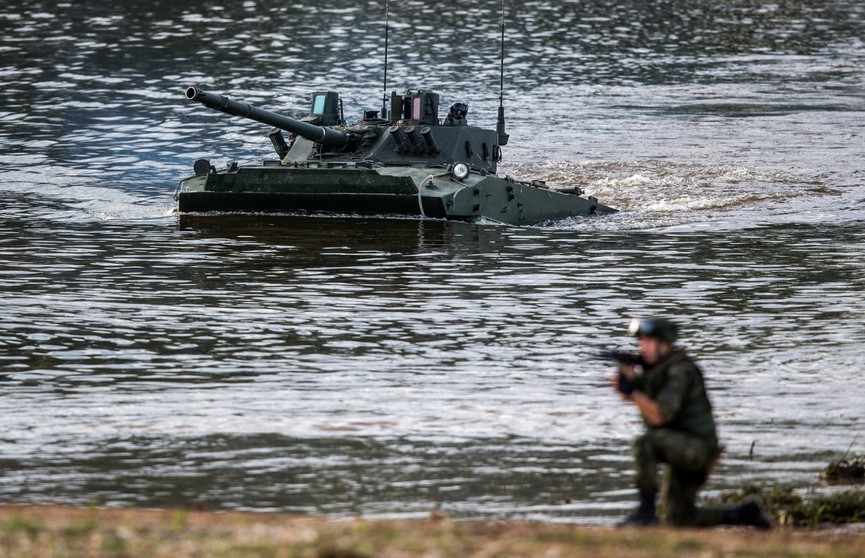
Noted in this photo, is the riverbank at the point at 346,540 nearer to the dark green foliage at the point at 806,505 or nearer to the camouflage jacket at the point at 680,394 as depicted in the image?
the camouflage jacket at the point at 680,394

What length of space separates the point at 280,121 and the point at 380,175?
6.93ft

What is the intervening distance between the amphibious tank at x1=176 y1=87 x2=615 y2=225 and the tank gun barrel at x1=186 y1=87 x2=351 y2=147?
0.07 ft

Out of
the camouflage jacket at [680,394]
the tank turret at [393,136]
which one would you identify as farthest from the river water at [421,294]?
the camouflage jacket at [680,394]

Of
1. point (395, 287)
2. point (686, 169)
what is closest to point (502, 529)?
point (395, 287)

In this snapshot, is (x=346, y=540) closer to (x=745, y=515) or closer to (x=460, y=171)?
(x=745, y=515)

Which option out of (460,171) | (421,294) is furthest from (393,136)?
(421,294)

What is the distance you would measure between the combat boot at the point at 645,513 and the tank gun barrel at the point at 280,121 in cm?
1786

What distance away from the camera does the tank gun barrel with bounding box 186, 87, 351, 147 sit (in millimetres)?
27520

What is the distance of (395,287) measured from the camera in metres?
22.0

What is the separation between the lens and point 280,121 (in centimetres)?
2861

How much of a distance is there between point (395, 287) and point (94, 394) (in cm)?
755

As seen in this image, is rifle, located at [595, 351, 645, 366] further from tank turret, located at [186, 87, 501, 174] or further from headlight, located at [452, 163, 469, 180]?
tank turret, located at [186, 87, 501, 174]

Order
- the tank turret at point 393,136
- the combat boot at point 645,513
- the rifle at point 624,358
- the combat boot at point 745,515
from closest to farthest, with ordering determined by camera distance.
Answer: the rifle at point 624,358
the combat boot at point 645,513
the combat boot at point 745,515
the tank turret at point 393,136

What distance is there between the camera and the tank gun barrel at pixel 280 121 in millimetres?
27520
